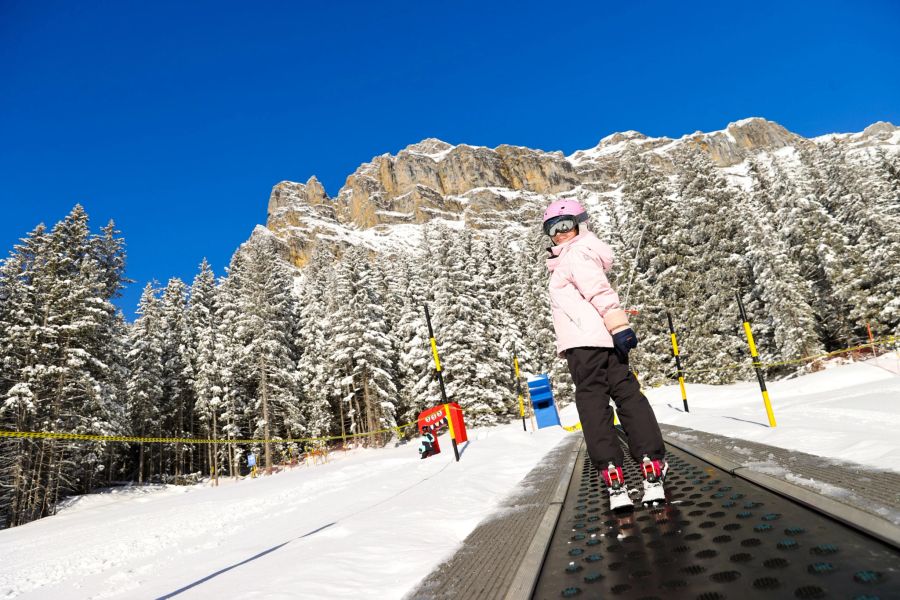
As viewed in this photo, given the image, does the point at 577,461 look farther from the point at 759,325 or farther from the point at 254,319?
the point at 254,319

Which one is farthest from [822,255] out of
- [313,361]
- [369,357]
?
[313,361]

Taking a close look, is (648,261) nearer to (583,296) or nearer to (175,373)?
(583,296)

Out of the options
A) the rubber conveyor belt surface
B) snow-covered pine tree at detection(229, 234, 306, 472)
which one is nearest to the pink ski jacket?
the rubber conveyor belt surface

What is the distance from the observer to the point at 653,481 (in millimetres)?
3051

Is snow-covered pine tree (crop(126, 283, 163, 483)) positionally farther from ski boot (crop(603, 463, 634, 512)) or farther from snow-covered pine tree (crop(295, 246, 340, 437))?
ski boot (crop(603, 463, 634, 512))

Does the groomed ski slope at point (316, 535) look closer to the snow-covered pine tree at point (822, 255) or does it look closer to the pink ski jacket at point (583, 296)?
the pink ski jacket at point (583, 296)

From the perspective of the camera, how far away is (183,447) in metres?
38.2

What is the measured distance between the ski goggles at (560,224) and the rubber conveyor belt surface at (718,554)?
2.09 metres

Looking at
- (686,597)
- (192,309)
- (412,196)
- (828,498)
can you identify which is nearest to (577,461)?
(828,498)

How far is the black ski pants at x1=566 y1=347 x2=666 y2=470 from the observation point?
3.17 m

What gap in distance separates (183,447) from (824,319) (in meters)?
48.7

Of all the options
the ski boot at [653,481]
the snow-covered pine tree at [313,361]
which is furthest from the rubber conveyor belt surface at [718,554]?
the snow-covered pine tree at [313,361]

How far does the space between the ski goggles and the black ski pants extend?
3.18ft

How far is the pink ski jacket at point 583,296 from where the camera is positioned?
325cm
